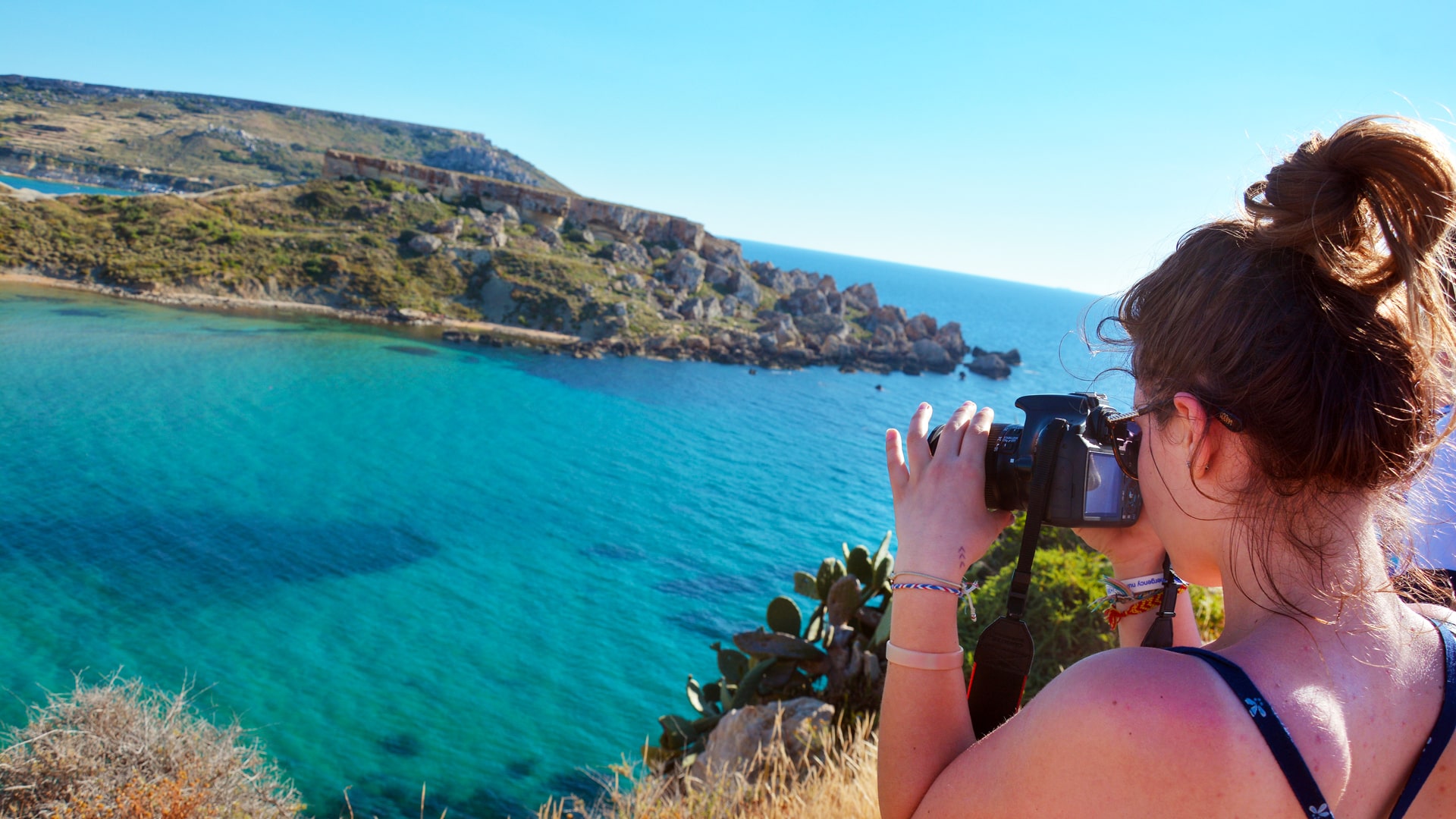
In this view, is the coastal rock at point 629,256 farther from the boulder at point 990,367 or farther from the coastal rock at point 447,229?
the boulder at point 990,367

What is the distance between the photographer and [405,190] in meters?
49.7

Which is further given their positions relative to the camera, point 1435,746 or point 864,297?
point 864,297

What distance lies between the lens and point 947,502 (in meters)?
1.06

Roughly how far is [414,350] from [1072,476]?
1334 inches

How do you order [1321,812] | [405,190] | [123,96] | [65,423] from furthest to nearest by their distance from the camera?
[123,96]
[405,190]
[65,423]
[1321,812]

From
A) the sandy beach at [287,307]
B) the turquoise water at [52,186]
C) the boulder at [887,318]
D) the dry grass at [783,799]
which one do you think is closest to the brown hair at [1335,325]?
the dry grass at [783,799]

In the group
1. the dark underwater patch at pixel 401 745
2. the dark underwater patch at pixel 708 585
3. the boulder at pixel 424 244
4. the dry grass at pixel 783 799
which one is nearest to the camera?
the dry grass at pixel 783 799

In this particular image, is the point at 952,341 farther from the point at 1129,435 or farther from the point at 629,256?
the point at 1129,435

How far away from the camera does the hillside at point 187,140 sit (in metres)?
70.7

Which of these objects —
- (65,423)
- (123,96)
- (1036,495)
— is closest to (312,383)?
(65,423)

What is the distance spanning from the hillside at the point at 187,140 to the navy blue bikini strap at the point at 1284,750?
83.5 metres

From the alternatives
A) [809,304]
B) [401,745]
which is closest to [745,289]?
[809,304]

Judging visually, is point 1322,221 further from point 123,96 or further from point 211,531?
point 123,96

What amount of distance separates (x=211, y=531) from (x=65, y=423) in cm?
737
